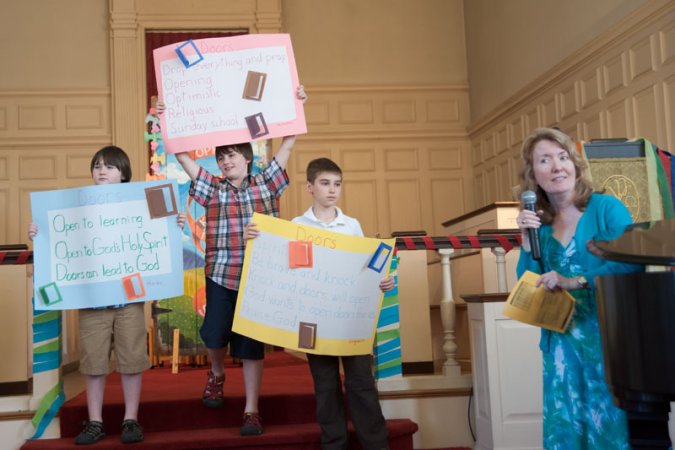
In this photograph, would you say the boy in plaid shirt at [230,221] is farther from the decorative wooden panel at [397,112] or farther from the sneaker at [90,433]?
the decorative wooden panel at [397,112]

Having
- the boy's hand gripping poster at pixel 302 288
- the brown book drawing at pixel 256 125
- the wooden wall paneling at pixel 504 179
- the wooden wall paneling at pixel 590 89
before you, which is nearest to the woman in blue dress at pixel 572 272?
the boy's hand gripping poster at pixel 302 288

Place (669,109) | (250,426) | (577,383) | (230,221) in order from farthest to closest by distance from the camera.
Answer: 1. (669,109)
2. (250,426)
3. (230,221)
4. (577,383)

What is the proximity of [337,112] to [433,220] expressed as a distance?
1797 mm

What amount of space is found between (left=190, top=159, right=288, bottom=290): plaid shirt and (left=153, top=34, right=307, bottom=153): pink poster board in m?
0.20

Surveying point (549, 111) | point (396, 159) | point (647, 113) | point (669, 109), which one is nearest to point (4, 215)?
point (396, 159)

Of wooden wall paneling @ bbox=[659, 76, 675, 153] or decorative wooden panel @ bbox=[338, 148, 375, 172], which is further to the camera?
decorative wooden panel @ bbox=[338, 148, 375, 172]

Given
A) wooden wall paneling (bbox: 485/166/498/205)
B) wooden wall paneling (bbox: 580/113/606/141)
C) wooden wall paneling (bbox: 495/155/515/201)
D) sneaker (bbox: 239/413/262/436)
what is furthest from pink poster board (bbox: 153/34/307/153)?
wooden wall paneling (bbox: 485/166/498/205)

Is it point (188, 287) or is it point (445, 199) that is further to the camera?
point (445, 199)

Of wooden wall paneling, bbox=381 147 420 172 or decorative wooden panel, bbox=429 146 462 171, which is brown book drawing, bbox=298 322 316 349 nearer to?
wooden wall paneling, bbox=381 147 420 172

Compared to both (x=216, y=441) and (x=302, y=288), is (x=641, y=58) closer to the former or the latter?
(x=302, y=288)

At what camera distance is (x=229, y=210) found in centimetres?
345

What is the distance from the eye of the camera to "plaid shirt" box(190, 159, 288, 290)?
3412 millimetres

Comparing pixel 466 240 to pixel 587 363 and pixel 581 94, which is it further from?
pixel 581 94

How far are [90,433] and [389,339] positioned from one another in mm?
1616
